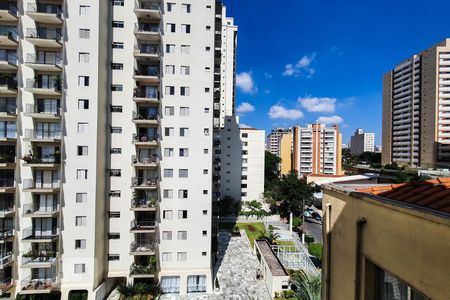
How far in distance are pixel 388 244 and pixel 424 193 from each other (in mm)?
1084

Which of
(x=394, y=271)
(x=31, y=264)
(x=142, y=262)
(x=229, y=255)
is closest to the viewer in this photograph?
(x=394, y=271)

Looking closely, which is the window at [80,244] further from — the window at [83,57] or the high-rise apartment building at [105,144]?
the window at [83,57]

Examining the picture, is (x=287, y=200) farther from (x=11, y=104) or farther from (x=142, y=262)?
(x=11, y=104)

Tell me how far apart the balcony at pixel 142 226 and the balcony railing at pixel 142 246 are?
4.97 feet

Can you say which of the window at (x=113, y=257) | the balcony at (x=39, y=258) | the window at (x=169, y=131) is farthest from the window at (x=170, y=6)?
the balcony at (x=39, y=258)

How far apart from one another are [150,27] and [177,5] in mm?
3344

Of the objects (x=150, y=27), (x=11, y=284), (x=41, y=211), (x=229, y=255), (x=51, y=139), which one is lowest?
(x=229, y=255)

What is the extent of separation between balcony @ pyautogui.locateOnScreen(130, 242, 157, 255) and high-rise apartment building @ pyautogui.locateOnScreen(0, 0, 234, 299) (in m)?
0.11

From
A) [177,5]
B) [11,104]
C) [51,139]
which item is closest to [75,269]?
[51,139]

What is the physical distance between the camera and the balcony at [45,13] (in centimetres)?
1798

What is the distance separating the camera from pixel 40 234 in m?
18.6

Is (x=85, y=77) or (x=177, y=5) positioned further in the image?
(x=177, y=5)

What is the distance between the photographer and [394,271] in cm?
333

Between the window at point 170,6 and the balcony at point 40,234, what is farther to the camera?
the window at point 170,6
